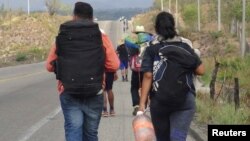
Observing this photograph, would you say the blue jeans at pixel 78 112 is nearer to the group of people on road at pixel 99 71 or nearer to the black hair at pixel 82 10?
the group of people on road at pixel 99 71

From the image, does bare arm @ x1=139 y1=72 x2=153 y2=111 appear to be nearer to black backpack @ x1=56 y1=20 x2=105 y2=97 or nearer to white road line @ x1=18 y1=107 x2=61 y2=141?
black backpack @ x1=56 y1=20 x2=105 y2=97

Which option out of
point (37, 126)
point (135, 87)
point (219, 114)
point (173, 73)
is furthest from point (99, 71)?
point (135, 87)

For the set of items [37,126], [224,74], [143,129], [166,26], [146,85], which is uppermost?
[166,26]

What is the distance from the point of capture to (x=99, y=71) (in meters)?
6.84

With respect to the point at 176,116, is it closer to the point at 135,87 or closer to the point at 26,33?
the point at 135,87

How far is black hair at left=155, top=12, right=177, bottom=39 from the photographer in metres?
6.46

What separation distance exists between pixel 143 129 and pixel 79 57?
3.63ft

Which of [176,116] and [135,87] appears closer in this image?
[176,116]

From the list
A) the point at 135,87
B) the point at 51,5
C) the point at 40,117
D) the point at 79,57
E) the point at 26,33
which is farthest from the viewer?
the point at 51,5

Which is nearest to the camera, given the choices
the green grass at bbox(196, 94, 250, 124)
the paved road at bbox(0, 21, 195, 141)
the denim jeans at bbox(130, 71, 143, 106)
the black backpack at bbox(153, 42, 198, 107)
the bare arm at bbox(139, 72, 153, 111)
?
the black backpack at bbox(153, 42, 198, 107)

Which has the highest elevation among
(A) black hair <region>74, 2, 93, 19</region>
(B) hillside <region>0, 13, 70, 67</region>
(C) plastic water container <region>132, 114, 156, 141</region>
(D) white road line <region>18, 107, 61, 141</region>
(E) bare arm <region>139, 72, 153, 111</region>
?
(A) black hair <region>74, 2, 93, 19</region>

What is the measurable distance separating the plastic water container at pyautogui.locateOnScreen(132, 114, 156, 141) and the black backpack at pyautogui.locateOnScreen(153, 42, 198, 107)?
29 cm

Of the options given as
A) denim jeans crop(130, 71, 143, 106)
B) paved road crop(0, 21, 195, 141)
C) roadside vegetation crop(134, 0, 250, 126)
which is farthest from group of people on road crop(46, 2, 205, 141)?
denim jeans crop(130, 71, 143, 106)

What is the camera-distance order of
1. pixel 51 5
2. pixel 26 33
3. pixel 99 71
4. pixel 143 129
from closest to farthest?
1. pixel 143 129
2. pixel 99 71
3. pixel 26 33
4. pixel 51 5
